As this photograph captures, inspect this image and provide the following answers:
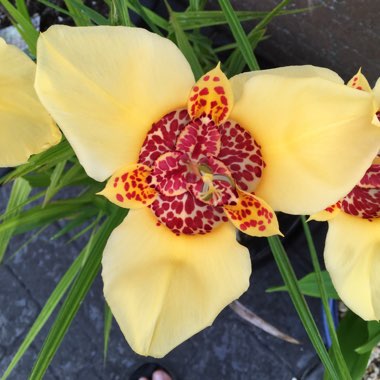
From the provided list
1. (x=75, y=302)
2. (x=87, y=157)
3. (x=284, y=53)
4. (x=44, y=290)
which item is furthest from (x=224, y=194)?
(x=44, y=290)

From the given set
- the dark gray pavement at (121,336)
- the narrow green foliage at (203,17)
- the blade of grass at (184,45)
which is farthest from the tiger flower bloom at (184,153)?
→ the dark gray pavement at (121,336)

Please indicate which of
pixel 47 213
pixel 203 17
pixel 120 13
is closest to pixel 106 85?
pixel 120 13

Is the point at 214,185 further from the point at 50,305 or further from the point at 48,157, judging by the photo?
the point at 50,305

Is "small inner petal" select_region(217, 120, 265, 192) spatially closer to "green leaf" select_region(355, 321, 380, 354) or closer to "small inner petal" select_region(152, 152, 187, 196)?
"small inner petal" select_region(152, 152, 187, 196)

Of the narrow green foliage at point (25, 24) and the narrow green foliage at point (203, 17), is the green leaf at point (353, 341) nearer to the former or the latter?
the narrow green foliage at point (203, 17)

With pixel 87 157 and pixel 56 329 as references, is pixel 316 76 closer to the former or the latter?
pixel 87 157

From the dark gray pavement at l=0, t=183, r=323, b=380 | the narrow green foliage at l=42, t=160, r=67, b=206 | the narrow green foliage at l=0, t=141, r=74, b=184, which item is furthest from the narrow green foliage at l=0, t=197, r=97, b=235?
the dark gray pavement at l=0, t=183, r=323, b=380
